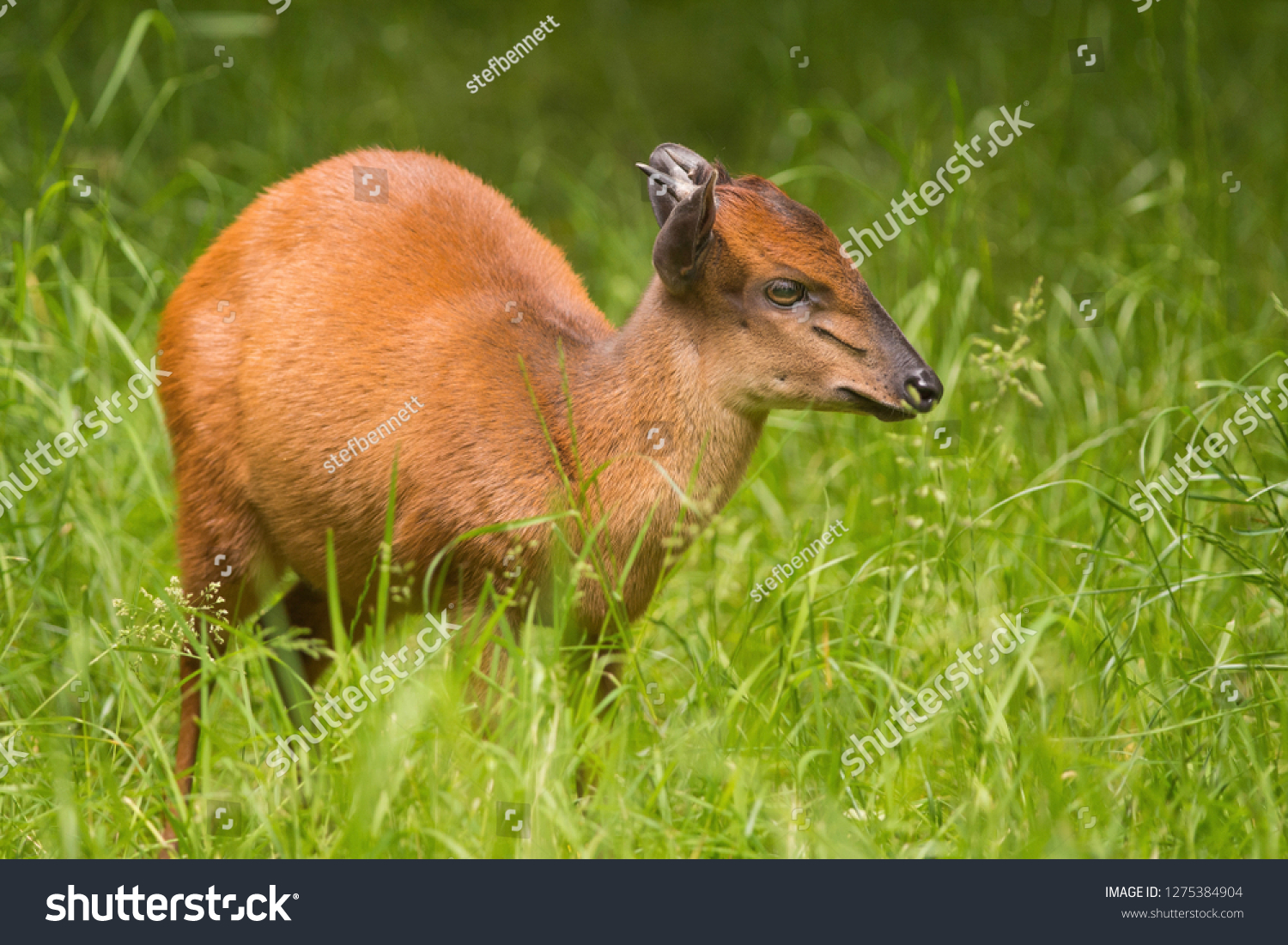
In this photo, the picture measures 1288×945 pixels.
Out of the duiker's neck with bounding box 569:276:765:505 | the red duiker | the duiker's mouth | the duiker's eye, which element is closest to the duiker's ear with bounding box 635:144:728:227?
the red duiker

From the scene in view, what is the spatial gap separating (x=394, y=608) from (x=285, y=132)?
10.6 ft

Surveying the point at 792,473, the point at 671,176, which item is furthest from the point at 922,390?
the point at 792,473

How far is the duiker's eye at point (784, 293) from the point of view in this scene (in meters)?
3.56

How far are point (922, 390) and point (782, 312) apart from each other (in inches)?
16.4

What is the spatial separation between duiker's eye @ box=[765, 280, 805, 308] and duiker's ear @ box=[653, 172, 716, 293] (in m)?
0.20

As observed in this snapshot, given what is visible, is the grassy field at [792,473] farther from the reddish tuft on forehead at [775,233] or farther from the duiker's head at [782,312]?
the reddish tuft on forehead at [775,233]

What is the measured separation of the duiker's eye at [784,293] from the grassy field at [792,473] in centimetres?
68

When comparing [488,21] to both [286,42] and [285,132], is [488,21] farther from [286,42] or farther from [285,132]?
[285,132]

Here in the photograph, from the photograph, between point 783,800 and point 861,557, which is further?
point 861,557

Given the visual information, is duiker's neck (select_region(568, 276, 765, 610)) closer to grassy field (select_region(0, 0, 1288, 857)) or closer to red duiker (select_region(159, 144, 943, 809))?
red duiker (select_region(159, 144, 943, 809))

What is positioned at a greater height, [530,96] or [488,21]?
[488,21]

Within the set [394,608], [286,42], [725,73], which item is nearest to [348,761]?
[394,608]

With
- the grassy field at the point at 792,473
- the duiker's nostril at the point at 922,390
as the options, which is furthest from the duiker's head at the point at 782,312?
the grassy field at the point at 792,473

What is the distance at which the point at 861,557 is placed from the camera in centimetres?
467
